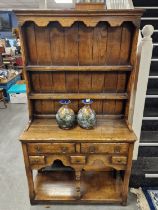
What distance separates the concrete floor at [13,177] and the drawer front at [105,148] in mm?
674

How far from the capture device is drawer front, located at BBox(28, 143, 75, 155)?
1699mm

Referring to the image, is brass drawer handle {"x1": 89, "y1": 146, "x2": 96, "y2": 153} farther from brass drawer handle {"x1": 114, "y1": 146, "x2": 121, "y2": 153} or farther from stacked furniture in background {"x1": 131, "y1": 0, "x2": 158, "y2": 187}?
stacked furniture in background {"x1": 131, "y1": 0, "x2": 158, "y2": 187}

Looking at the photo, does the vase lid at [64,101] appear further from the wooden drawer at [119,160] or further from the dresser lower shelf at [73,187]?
the dresser lower shelf at [73,187]

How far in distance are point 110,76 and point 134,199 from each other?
Result: 51.7 inches

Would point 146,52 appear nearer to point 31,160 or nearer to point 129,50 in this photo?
point 129,50

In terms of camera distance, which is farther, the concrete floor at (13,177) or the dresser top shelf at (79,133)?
the concrete floor at (13,177)

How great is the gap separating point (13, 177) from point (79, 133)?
120 centimetres

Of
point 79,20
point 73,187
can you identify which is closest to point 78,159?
point 73,187

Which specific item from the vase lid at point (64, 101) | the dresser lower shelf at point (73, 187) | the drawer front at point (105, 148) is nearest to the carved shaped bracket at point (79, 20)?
the vase lid at point (64, 101)

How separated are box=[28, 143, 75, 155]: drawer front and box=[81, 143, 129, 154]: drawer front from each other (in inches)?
4.6

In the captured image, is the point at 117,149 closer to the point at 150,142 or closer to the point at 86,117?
the point at 86,117

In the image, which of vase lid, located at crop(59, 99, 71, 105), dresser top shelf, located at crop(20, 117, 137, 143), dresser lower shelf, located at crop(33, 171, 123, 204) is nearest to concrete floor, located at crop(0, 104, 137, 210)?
dresser lower shelf, located at crop(33, 171, 123, 204)

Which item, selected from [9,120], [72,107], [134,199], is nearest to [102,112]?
[72,107]

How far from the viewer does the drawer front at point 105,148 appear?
5.55ft
